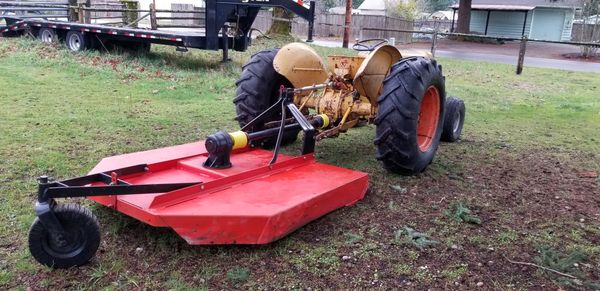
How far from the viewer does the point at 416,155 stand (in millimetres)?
4555

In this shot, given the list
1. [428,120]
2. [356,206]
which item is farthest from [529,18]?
[356,206]

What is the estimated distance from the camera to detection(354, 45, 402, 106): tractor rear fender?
477 centimetres

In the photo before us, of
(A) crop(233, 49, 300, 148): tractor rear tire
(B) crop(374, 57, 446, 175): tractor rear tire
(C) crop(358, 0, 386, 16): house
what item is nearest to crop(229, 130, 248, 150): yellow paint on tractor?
(A) crop(233, 49, 300, 148): tractor rear tire

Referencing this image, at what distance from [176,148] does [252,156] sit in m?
0.64

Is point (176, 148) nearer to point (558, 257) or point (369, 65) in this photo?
point (369, 65)

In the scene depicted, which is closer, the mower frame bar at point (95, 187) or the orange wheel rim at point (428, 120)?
the mower frame bar at point (95, 187)

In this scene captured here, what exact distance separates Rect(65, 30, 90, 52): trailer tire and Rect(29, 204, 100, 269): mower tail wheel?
390 inches

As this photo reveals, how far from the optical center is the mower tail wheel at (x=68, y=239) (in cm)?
284

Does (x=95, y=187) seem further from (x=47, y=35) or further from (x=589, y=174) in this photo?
(x=47, y=35)

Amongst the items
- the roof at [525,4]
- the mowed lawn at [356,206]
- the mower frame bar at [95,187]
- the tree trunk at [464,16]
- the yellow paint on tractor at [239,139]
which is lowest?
the mowed lawn at [356,206]

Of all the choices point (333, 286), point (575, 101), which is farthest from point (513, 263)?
point (575, 101)

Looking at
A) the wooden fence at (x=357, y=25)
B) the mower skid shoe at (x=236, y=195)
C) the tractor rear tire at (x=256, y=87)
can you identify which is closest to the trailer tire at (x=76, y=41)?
the tractor rear tire at (x=256, y=87)

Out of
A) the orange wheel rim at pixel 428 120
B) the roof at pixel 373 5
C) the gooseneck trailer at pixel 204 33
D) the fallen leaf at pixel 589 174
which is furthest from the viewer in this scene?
the roof at pixel 373 5

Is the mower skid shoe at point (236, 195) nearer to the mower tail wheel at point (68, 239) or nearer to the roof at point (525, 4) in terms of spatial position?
the mower tail wheel at point (68, 239)
